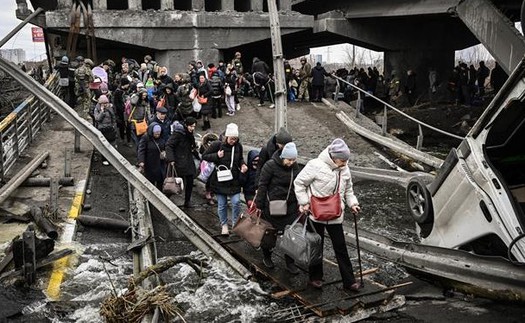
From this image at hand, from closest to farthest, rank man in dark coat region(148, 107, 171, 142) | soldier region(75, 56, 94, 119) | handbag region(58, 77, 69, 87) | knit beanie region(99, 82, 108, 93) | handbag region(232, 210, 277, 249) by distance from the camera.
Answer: handbag region(232, 210, 277, 249), man in dark coat region(148, 107, 171, 142), knit beanie region(99, 82, 108, 93), soldier region(75, 56, 94, 119), handbag region(58, 77, 69, 87)

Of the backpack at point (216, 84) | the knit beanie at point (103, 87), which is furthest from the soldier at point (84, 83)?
the backpack at point (216, 84)

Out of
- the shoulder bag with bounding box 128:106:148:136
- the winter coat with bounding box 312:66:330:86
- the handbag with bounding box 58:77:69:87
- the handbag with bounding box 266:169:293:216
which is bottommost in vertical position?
the handbag with bounding box 266:169:293:216

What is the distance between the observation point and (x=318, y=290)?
6.27m

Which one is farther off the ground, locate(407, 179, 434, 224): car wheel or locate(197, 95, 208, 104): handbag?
locate(197, 95, 208, 104): handbag

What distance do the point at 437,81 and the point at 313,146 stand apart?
13558mm

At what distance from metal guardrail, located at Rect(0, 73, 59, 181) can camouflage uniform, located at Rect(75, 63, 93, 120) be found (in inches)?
43.1

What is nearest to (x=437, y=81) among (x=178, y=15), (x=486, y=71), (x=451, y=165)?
(x=486, y=71)

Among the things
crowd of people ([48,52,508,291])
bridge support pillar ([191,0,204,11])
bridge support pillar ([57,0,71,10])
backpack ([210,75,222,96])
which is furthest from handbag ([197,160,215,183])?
bridge support pillar ([191,0,204,11])

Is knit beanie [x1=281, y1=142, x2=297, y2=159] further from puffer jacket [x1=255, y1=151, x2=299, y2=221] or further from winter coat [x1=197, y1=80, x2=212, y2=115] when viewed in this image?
winter coat [x1=197, y1=80, x2=212, y2=115]

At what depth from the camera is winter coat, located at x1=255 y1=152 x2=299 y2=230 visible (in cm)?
679

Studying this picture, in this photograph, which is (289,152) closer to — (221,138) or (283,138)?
(283,138)

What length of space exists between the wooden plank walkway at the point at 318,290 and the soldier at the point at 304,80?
13468 millimetres

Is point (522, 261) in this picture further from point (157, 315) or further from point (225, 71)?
point (225, 71)

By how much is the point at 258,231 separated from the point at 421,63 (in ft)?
74.7
